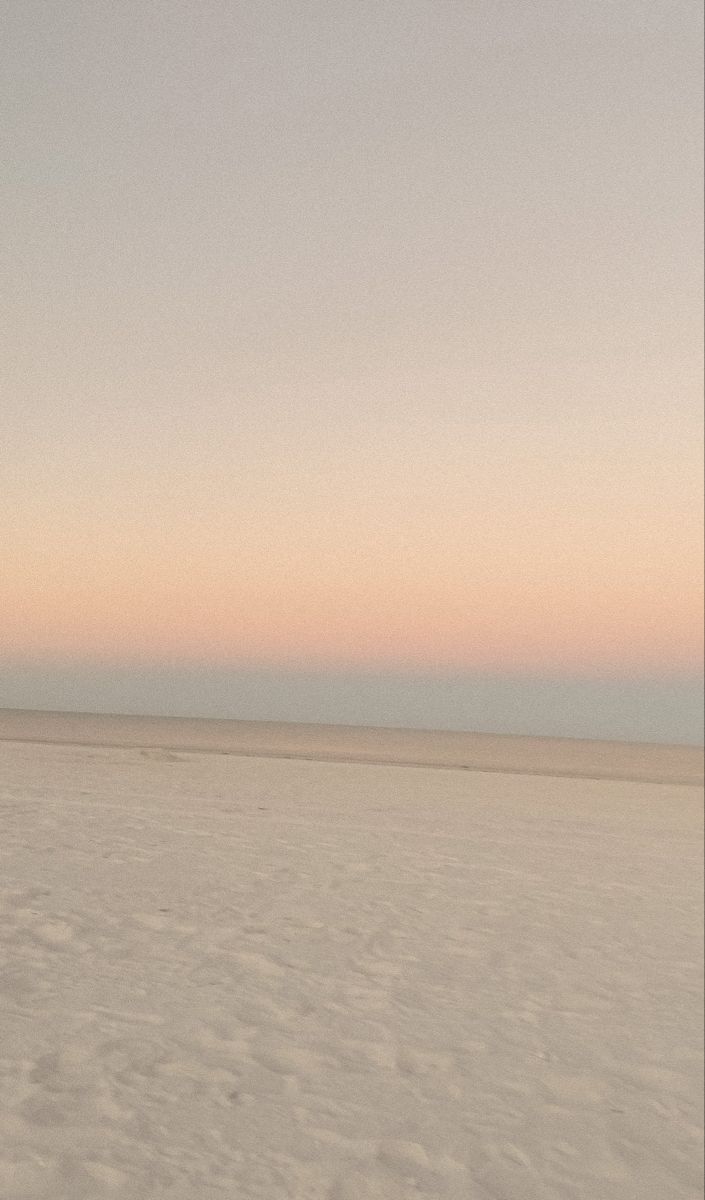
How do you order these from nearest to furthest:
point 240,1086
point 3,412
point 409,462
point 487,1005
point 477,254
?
point 240,1086 < point 487,1005 < point 3,412 < point 477,254 < point 409,462

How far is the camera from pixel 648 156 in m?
4.16

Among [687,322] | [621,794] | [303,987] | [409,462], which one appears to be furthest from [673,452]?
[621,794]

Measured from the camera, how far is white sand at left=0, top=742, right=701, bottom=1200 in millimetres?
2672

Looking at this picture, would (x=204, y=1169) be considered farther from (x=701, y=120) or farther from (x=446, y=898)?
(x=701, y=120)

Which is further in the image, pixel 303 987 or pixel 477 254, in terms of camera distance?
pixel 477 254

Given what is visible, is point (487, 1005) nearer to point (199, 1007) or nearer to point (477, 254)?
point (199, 1007)

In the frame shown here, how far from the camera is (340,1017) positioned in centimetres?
378

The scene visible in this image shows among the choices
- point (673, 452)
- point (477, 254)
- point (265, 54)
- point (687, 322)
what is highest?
point (265, 54)

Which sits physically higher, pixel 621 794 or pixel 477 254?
pixel 477 254

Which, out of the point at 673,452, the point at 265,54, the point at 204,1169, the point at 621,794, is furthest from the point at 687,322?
the point at 621,794

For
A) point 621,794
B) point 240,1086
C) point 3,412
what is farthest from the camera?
point 621,794

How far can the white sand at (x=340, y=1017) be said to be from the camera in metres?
2.67

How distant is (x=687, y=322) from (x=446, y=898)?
362cm

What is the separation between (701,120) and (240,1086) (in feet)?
13.8
